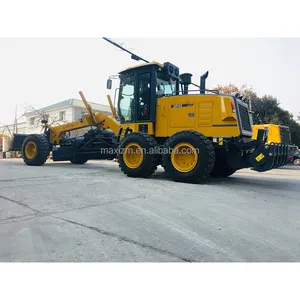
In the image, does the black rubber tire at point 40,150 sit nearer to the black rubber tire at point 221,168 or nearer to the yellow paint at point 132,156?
the yellow paint at point 132,156

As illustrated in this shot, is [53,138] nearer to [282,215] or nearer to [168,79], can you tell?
[168,79]

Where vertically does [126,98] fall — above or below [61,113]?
below

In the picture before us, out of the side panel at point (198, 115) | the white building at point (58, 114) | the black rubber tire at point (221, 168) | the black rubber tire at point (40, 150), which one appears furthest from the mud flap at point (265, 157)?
the white building at point (58, 114)

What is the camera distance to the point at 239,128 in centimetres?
678

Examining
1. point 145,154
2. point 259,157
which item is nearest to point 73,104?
point 145,154

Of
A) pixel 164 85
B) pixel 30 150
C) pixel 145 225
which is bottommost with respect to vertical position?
pixel 145 225

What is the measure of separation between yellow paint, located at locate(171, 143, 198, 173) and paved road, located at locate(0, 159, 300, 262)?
1.24 m

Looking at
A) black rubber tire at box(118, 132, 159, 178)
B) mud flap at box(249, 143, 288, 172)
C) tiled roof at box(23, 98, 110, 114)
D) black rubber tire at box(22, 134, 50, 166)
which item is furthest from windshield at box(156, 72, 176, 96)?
tiled roof at box(23, 98, 110, 114)

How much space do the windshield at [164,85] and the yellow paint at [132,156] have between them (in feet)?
5.77

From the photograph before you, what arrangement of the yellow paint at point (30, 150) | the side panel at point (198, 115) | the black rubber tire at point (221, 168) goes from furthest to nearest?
the yellow paint at point (30, 150), the black rubber tire at point (221, 168), the side panel at point (198, 115)

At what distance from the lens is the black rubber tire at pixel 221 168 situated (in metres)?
7.83

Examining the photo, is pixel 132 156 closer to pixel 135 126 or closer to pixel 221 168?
pixel 135 126

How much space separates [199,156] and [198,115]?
4.02 feet

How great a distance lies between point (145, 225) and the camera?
3535mm
